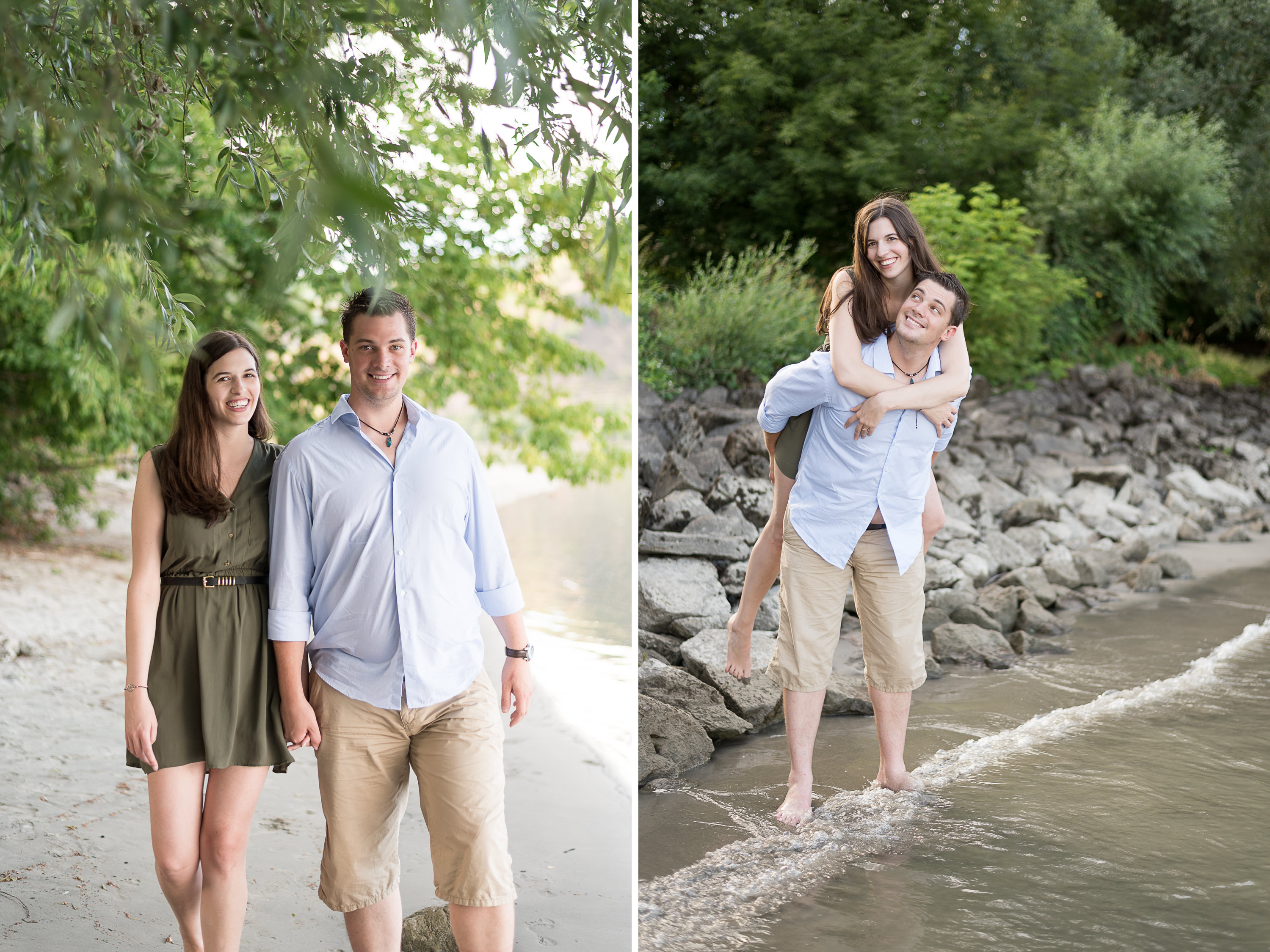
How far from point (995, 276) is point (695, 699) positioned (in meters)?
8.16

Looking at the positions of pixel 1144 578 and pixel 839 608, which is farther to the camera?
pixel 1144 578

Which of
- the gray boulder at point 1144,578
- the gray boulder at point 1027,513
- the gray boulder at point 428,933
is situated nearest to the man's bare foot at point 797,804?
the gray boulder at point 428,933

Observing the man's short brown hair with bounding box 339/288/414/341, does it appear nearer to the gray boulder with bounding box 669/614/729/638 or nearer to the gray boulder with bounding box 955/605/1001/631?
the gray boulder with bounding box 669/614/729/638

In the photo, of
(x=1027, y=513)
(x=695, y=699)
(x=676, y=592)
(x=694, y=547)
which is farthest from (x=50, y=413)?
(x=1027, y=513)

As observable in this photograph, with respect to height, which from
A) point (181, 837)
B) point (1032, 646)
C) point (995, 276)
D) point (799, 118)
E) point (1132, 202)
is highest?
point (799, 118)

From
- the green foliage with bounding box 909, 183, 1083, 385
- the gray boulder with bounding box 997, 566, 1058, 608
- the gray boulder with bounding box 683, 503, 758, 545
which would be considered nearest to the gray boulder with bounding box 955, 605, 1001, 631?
the gray boulder with bounding box 997, 566, 1058, 608

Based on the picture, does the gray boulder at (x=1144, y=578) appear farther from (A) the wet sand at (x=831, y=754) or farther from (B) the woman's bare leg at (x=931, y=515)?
(B) the woman's bare leg at (x=931, y=515)

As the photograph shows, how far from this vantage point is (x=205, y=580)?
2111 mm

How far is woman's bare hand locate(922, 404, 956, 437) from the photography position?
2820 mm

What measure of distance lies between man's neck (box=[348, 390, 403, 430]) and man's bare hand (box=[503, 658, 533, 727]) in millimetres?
555

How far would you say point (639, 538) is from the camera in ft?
17.8

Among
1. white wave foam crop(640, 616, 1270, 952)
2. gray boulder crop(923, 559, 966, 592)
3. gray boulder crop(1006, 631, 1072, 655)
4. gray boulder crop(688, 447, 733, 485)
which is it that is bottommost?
white wave foam crop(640, 616, 1270, 952)

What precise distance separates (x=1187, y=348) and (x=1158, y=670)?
10.6 metres

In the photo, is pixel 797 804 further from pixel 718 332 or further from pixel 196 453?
pixel 718 332
